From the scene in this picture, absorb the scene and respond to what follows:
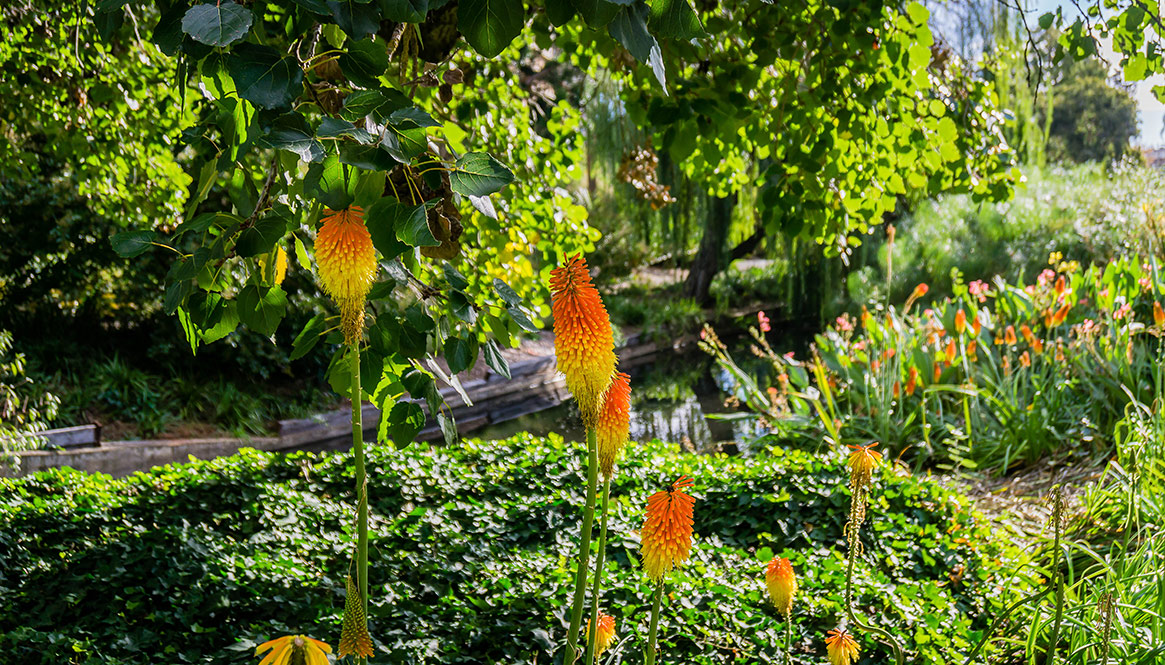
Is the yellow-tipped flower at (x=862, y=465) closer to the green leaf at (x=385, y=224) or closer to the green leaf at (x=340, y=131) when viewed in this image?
the green leaf at (x=385, y=224)

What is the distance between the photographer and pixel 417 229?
108 cm

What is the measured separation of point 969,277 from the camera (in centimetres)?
1224

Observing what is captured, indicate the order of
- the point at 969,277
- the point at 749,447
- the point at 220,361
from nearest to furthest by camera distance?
the point at 749,447, the point at 220,361, the point at 969,277

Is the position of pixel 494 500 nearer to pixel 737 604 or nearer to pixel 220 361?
pixel 737 604

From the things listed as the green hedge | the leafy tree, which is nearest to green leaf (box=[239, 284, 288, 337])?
the green hedge

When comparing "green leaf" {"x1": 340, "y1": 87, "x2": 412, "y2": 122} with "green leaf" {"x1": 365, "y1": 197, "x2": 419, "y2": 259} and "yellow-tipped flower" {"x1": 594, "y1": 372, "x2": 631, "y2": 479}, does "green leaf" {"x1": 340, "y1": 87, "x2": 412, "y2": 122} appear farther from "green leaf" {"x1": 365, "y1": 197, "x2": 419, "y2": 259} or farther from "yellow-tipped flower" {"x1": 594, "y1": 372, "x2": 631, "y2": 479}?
"yellow-tipped flower" {"x1": 594, "y1": 372, "x2": 631, "y2": 479}

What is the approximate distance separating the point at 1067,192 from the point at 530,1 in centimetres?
1315

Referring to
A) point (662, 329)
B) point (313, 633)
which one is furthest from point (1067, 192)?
point (313, 633)

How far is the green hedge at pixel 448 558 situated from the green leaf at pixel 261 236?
113cm

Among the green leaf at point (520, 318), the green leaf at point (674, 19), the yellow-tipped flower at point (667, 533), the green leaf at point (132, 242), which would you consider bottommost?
the yellow-tipped flower at point (667, 533)

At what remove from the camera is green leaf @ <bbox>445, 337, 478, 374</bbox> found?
147 centimetres

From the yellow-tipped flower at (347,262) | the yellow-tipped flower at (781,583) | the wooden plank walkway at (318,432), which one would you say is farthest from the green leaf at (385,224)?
the wooden plank walkway at (318,432)

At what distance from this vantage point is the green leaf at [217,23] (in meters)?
0.91

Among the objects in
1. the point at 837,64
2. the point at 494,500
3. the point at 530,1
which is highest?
the point at 530,1
